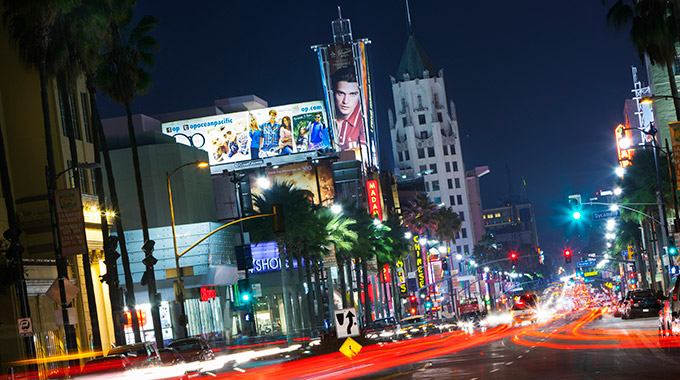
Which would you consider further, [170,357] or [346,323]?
[170,357]

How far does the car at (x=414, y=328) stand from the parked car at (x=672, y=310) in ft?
92.0

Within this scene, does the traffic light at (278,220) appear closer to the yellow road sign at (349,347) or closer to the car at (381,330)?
the car at (381,330)

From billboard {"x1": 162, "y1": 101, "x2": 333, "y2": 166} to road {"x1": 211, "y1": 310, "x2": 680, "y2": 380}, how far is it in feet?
219

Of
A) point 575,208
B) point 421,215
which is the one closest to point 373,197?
point 421,215

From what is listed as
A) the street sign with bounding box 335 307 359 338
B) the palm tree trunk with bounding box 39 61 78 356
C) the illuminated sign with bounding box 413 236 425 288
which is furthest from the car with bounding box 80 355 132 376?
the illuminated sign with bounding box 413 236 425 288

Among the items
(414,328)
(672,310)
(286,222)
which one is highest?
(286,222)

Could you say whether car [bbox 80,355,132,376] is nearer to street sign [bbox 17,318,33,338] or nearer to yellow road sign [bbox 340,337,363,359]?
street sign [bbox 17,318,33,338]

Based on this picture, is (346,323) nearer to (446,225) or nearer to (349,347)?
(349,347)

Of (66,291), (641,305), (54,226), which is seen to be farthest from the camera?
(641,305)

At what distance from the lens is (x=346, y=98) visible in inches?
5635

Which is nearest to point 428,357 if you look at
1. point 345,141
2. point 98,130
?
point 98,130

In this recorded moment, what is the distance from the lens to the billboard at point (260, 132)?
10388 centimetres

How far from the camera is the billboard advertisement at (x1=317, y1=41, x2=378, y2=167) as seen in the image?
458 ft

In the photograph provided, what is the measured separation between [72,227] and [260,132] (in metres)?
71.0
